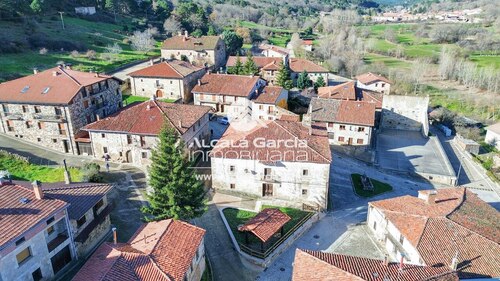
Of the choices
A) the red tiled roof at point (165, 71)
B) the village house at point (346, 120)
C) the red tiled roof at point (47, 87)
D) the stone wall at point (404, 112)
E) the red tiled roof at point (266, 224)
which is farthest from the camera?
the stone wall at point (404, 112)

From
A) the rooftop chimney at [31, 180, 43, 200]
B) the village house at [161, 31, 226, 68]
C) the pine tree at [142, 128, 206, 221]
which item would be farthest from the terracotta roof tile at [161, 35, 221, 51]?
the rooftop chimney at [31, 180, 43, 200]

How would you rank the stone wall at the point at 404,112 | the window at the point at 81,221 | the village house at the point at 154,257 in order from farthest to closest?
the stone wall at the point at 404,112 < the window at the point at 81,221 < the village house at the point at 154,257

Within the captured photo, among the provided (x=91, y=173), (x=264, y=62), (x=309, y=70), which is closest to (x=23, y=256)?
(x=91, y=173)

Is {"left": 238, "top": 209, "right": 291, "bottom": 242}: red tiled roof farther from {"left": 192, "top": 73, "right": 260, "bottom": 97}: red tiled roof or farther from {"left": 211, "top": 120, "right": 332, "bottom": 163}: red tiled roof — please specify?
{"left": 192, "top": 73, "right": 260, "bottom": 97}: red tiled roof

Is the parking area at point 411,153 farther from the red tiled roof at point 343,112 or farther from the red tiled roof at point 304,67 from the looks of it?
the red tiled roof at point 304,67

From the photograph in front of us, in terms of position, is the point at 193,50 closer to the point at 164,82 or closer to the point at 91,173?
the point at 164,82

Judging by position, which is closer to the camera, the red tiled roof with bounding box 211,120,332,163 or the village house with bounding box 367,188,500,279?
the village house with bounding box 367,188,500,279

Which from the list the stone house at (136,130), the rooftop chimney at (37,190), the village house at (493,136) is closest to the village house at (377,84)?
the village house at (493,136)
